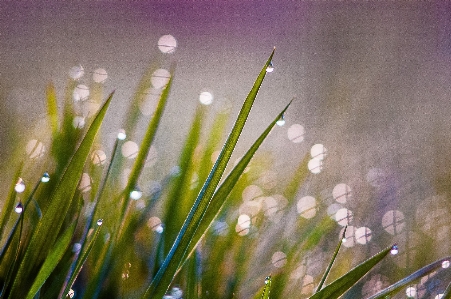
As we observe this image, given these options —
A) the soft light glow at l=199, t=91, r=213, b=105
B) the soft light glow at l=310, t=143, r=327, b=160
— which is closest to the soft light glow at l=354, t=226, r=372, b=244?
the soft light glow at l=310, t=143, r=327, b=160

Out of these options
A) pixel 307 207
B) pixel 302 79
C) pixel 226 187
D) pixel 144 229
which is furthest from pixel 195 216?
pixel 302 79

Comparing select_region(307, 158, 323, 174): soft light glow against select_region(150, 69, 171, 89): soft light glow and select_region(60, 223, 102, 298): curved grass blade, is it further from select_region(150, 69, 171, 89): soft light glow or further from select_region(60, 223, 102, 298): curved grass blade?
select_region(60, 223, 102, 298): curved grass blade

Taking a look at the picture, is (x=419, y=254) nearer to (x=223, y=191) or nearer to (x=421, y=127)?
(x=421, y=127)

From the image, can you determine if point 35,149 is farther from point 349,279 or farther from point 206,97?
point 349,279

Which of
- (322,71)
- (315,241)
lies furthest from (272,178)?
(322,71)

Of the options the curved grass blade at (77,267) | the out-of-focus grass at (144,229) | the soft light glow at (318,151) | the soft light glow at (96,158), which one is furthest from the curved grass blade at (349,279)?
the soft light glow at (318,151)

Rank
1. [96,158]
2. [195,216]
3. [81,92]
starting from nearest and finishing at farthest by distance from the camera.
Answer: [195,216]
[96,158]
[81,92]
